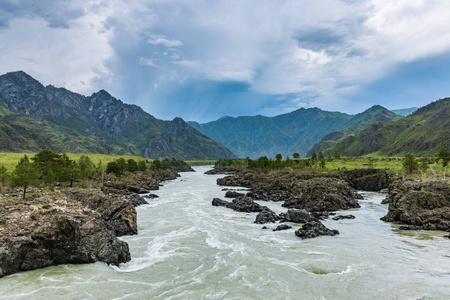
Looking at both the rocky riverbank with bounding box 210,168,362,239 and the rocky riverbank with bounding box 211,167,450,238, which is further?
the rocky riverbank with bounding box 211,167,450,238

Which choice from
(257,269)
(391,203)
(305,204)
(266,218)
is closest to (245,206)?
(266,218)

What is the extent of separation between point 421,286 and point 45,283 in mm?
34387

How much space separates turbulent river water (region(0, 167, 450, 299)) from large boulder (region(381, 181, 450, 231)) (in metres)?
3.95

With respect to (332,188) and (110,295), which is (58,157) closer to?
(110,295)

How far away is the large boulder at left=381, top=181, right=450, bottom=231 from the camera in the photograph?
41.9 m

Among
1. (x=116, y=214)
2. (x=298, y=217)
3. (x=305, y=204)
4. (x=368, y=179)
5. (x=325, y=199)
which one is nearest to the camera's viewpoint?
(x=116, y=214)

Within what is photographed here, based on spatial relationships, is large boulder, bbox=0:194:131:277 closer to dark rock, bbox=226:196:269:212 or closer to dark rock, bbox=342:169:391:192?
dark rock, bbox=226:196:269:212

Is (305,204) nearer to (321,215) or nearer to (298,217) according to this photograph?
(321,215)

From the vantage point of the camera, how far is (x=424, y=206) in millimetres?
45656

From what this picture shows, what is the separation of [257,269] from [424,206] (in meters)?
39.3

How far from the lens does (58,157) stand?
3292 inches

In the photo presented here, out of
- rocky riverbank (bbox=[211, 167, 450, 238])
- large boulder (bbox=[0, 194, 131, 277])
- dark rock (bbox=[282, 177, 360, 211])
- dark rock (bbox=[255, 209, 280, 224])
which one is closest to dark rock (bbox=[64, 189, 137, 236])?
large boulder (bbox=[0, 194, 131, 277])

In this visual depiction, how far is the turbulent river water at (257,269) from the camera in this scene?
2119 centimetres

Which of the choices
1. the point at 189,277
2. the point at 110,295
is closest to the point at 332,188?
the point at 189,277
